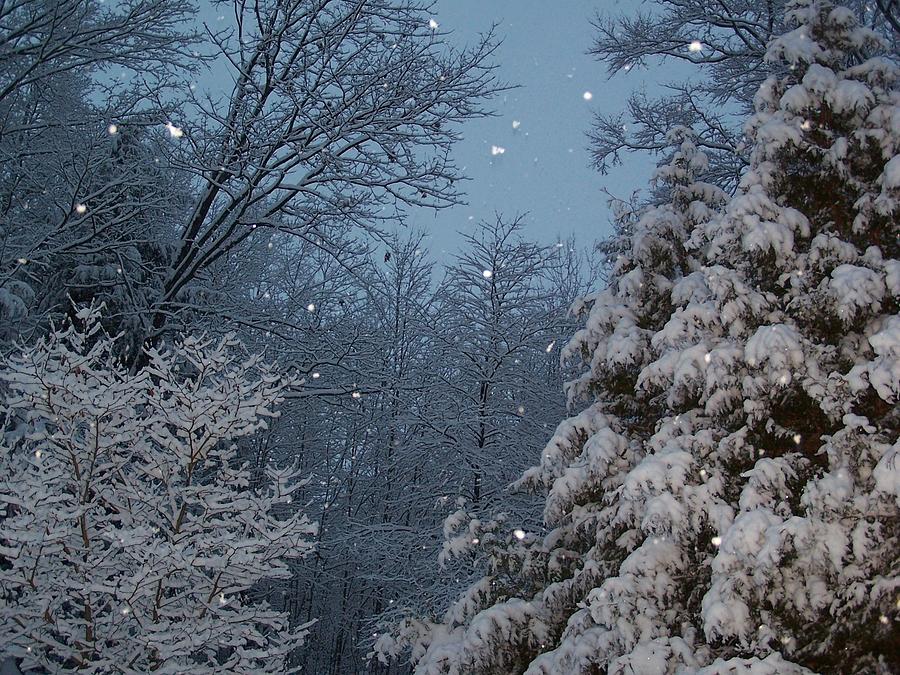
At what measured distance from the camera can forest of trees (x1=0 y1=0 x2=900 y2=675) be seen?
4641 millimetres

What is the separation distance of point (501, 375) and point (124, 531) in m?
7.13

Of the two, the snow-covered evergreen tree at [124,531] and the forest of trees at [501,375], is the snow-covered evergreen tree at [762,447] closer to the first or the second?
the forest of trees at [501,375]

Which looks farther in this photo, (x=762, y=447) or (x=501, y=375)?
(x=501, y=375)

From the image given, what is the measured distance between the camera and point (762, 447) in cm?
507

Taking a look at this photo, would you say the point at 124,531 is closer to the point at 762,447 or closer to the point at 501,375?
the point at 762,447

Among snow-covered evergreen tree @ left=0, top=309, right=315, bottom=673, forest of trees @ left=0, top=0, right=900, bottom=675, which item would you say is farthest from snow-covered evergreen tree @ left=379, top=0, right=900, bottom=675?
snow-covered evergreen tree @ left=0, top=309, right=315, bottom=673

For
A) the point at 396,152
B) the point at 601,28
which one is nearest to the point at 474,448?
the point at 396,152

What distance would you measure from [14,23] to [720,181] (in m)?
10.1

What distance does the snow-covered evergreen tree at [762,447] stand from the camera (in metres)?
4.25

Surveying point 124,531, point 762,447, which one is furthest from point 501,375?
point 124,531

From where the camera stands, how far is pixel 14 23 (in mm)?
8922

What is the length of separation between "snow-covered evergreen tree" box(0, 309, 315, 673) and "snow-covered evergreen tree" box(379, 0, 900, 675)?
198cm

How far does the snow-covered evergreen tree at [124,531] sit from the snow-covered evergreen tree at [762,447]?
198cm

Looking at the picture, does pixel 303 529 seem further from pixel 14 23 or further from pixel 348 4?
pixel 14 23
